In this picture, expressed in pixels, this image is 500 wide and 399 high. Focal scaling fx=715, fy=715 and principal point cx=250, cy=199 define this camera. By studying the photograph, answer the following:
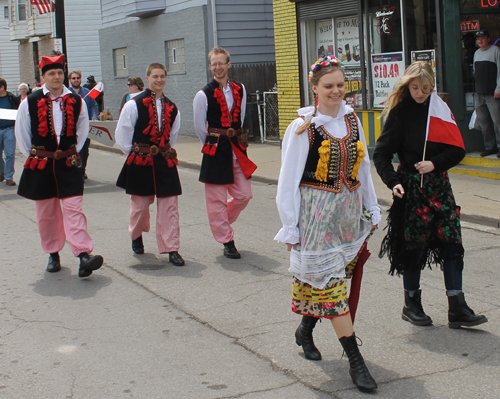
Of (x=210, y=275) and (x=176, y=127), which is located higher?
(x=176, y=127)

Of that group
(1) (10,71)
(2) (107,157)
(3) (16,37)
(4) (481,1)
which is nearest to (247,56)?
(2) (107,157)

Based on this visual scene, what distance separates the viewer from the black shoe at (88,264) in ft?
20.7

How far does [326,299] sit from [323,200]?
1.84 ft

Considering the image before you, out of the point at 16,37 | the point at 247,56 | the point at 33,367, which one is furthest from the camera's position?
the point at 16,37

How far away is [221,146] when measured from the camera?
6.99 m

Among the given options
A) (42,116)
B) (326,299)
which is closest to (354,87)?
(42,116)

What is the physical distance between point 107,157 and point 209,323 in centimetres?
1240

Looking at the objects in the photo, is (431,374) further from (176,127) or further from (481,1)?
(481,1)

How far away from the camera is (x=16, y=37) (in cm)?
3656

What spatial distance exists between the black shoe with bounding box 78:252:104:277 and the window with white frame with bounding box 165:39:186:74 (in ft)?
46.6

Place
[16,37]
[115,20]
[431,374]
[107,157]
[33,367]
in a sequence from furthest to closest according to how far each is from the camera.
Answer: [16,37] → [115,20] → [107,157] → [33,367] → [431,374]

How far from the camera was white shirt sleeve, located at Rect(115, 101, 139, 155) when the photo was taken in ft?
22.0

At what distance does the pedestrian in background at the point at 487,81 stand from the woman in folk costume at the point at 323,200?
7481mm

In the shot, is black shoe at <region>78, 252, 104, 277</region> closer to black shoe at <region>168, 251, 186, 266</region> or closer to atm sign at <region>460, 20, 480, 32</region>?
black shoe at <region>168, 251, 186, 266</region>
